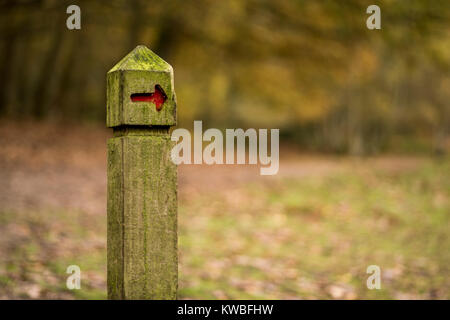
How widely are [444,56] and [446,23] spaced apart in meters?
0.97

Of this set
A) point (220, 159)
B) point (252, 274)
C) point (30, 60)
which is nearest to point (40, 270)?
point (252, 274)

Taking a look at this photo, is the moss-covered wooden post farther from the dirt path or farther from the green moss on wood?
the dirt path

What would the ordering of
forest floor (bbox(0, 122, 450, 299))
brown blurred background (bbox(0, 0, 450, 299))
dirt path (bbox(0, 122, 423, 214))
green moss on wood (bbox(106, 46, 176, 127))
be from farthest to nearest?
dirt path (bbox(0, 122, 423, 214)) → brown blurred background (bbox(0, 0, 450, 299)) → forest floor (bbox(0, 122, 450, 299)) → green moss on wood (bbox(106, 46, 176, 127))

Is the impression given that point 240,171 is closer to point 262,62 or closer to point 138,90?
point 262,62

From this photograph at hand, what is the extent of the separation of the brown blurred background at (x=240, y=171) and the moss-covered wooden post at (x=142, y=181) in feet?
6.30

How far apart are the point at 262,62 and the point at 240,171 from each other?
524 centimetres

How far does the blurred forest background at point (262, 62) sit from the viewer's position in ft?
25.1

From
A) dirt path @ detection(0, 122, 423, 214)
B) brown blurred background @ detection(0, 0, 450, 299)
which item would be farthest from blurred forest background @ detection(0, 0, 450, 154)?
dirt path @ detection(0, 122, 423, 214)

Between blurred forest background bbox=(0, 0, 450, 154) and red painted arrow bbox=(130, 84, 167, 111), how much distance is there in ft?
16.4

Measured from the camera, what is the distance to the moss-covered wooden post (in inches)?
85.2

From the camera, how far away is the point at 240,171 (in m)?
15.4

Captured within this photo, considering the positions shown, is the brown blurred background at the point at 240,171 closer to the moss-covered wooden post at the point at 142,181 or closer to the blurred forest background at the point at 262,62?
the blurred forest background at the point at 262,62

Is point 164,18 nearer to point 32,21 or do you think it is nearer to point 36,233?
point 32,21

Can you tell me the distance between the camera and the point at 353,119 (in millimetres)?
25281
